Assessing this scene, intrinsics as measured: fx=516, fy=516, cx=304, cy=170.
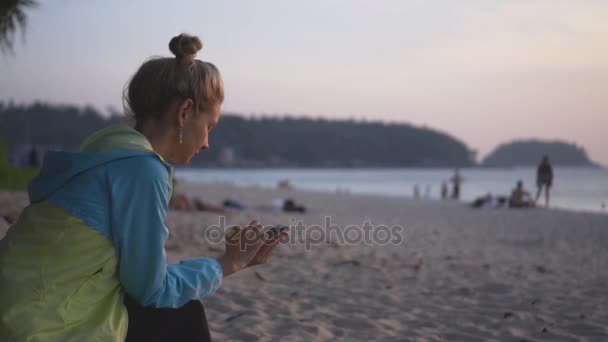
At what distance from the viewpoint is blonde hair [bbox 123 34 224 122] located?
143 cm

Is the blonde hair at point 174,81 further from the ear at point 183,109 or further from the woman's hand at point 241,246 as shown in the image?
the woman's hand at point 241,246

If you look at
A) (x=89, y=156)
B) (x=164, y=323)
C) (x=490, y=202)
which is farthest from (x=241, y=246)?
(x=490, y=202)

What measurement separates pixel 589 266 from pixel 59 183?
20.5ft

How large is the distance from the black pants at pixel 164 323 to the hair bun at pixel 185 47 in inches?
27.7

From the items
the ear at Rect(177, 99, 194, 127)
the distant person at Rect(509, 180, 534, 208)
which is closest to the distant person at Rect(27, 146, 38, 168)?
the distant person at Rect(509, 180, 534, 208)

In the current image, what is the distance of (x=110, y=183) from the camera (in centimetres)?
129

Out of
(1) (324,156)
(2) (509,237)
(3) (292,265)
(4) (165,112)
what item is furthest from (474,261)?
(1) (324,156)

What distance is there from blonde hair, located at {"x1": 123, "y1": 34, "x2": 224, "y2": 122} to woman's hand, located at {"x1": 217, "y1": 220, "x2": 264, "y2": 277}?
16.5 inches

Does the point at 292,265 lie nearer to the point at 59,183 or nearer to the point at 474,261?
the point at 474,261

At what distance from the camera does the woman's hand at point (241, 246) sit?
1628 mm

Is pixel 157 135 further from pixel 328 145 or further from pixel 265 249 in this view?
pixel 328 145

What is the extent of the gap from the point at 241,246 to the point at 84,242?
49cm

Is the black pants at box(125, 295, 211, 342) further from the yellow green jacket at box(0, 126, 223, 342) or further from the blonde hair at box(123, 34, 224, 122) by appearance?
the blonde hair at box(123, 34, 224, 122)

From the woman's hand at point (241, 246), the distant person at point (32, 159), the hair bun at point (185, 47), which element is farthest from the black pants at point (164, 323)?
the distant person at point (32, 159)
